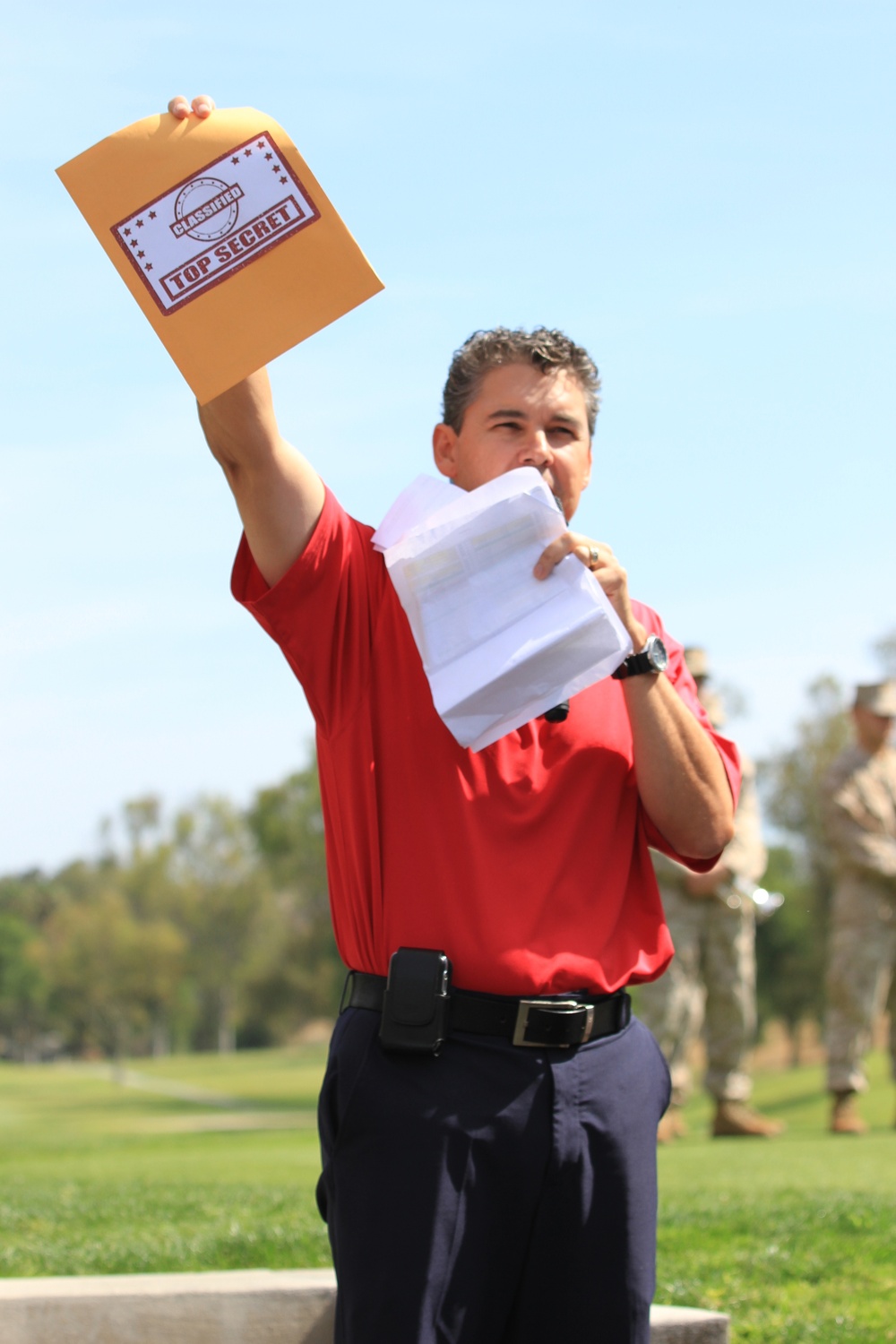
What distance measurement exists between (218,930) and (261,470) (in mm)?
67745

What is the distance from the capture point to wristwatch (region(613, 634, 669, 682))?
2.36m

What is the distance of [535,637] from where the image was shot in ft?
7.14

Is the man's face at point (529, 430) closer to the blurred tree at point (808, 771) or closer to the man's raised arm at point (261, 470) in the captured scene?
the man's raised arm at point (261, 470)

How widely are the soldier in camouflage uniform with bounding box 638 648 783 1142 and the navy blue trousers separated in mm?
6034

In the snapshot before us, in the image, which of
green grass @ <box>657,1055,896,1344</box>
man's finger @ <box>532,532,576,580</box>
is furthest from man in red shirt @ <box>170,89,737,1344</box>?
green grass @ <box>657,1055,896,1344</box>

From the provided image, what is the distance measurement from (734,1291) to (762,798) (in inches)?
1517

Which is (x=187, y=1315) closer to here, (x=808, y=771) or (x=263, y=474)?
(x=263, y=474)

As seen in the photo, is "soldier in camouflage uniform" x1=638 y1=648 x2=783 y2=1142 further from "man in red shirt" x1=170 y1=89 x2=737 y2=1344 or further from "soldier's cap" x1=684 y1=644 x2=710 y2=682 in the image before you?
"man in red shirt" x1=170 y1=89 x2=737 y2=1344

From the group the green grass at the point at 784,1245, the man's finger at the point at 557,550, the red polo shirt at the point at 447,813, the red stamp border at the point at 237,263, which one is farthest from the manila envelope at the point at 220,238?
the green grass at the point at 784,1245

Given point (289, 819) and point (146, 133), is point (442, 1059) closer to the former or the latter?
point (146, 133)

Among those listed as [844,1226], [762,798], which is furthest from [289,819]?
[844,1226]

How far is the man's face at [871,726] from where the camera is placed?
949 cm

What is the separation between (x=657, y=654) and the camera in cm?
240

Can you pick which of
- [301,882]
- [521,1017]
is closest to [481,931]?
[521,1017]
